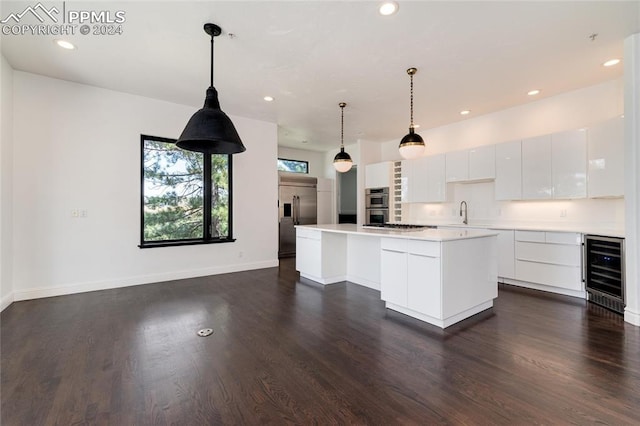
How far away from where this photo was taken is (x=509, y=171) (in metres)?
4.54

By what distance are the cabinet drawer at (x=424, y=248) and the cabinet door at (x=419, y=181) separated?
3.18 metres

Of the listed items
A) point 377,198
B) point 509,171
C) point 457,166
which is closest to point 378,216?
point 377,198

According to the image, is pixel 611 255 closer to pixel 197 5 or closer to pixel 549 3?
pixel 549 3

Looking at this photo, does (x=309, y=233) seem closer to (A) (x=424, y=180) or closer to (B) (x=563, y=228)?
(A) (x=424, y=180)

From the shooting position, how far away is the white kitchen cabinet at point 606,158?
3.40 metres

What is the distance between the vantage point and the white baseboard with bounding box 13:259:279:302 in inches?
147

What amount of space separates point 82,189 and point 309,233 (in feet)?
11.1

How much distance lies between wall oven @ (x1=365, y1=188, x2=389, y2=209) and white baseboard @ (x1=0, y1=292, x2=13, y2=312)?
20.5 ft

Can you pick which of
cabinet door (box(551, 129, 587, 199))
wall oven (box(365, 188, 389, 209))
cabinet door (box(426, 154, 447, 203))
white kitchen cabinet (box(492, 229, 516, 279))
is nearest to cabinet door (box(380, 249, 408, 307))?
white kitchen cabinet (box(492, 229, 516, 279))

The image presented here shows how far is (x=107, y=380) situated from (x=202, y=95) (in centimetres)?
387

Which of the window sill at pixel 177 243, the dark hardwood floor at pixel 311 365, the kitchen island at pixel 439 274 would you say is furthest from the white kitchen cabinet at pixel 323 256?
the window sill at pixel 177 243

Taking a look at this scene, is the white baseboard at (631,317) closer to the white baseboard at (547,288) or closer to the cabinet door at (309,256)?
the white baseboard at (547,288)

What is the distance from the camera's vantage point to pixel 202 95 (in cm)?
438

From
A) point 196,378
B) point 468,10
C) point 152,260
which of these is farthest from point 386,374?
point 152,260
